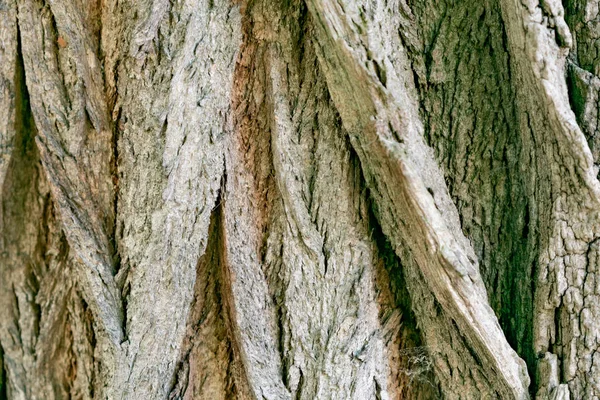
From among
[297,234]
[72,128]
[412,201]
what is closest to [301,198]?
[297,234]

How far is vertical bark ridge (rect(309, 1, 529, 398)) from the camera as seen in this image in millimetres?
1037

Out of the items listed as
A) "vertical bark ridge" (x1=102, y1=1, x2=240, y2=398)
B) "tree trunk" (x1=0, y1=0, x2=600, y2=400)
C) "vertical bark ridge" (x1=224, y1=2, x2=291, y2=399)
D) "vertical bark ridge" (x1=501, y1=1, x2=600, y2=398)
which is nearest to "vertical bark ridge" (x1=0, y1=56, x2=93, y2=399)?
"tree trunk" (x1=0, y1=0, x2=600, y2=400)

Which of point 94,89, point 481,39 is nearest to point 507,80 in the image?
point 481,39

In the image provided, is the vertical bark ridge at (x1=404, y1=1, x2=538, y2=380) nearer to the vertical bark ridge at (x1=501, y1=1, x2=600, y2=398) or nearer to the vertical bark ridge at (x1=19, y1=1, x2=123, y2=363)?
the vertical bark ridge at (x1=501, y1=1, x2=600, y2=398)

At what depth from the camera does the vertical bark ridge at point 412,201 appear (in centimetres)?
104

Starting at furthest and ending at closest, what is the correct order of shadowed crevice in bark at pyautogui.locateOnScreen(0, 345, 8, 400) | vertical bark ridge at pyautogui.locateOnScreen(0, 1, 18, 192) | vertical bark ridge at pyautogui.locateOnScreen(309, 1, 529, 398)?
shadowed crevice in bark at pyautogui.locateOnScreen(0, 345, 8, 400) < vertical bark ridge at pyautogui.locateOnScreen(0, 1, 18, 192) < vertical bark ridge at pyautogui.locateOnScreen(309, 1, 529, 398)

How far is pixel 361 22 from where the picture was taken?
107cm

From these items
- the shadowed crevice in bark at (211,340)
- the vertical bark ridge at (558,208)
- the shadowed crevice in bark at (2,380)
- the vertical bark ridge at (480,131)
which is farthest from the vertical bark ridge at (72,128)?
the vertical bark ridge at (558,208)

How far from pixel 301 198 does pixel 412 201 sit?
0.22 m

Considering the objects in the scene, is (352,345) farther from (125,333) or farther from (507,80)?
(507,80)

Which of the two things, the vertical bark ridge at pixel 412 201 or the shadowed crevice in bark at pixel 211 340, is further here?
the shadowed crevice in bark at pixel 211 340

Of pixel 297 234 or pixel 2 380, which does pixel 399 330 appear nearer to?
pixel 297 234

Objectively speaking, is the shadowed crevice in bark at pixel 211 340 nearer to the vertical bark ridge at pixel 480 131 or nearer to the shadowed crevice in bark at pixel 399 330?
the shadowed crevice in bark at pixel 399 330

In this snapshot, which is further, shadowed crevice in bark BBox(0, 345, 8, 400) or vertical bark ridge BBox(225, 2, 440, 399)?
shadowed crevice in bark BBox(0, 345, 8, 400)
